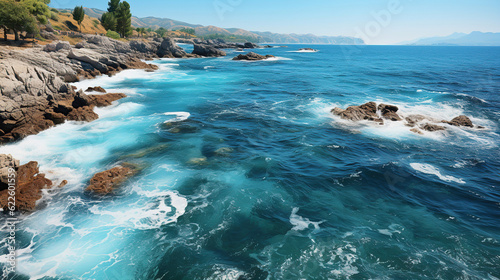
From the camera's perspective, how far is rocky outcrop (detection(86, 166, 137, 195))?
621 inches

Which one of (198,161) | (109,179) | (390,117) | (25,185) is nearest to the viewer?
(25,185)

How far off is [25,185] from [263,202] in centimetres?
1538

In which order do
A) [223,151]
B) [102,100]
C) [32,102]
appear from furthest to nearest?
[102,100] → [32,102] → [223,151]

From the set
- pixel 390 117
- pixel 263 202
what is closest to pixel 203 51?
pixel 390 117

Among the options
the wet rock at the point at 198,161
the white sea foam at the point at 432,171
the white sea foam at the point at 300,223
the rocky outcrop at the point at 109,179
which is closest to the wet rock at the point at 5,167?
the rocky outcrop at the point at 109,179

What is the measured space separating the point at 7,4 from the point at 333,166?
70612 millimetres

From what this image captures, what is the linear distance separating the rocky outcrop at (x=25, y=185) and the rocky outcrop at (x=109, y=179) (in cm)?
219

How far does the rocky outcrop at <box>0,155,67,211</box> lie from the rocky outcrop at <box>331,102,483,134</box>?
3082 cm

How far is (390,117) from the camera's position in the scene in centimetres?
3083

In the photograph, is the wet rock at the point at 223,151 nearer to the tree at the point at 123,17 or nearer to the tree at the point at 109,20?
the tree at the point at 123,17

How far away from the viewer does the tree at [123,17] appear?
109863 mm

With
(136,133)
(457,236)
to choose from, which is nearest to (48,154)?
(136,133)

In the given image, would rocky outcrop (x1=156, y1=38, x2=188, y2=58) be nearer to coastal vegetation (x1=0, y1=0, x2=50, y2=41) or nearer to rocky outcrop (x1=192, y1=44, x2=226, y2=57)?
rocky outcrop (x1=192, y1=44, x2=226, y2=57)

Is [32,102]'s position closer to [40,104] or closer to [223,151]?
[40,104]
